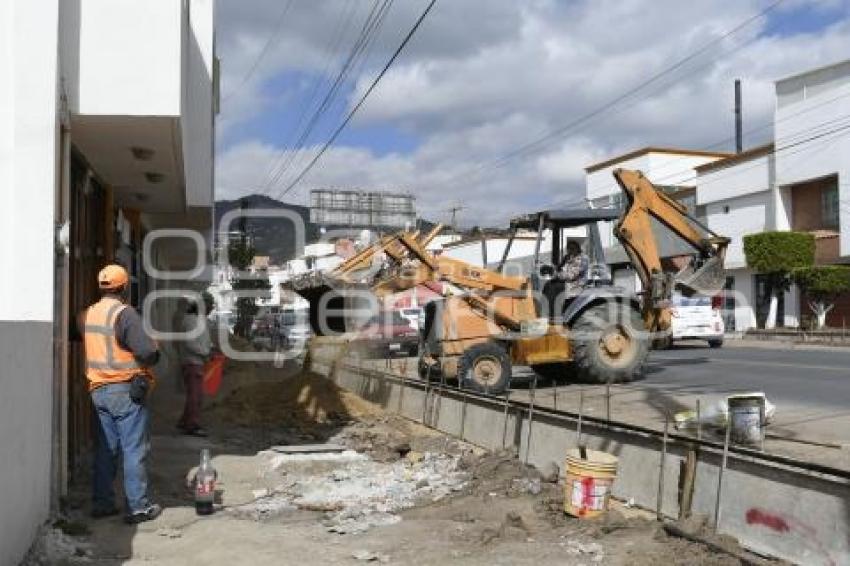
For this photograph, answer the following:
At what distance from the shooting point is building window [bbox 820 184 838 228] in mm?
36906

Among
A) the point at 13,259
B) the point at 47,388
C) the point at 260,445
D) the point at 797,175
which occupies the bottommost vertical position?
the point at 260,445

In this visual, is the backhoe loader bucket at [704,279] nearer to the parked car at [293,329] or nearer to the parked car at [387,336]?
the parked car at [387,336]

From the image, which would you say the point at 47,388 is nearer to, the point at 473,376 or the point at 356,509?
the point at 356,509

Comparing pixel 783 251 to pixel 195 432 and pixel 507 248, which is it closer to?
pixel 507 248

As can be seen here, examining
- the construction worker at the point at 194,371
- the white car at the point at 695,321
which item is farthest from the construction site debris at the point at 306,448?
the white car at the point at 695,321

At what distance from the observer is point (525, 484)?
849cm

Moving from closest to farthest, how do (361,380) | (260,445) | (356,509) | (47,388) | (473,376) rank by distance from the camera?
(47,388) < (356,509) < (260,445) < (473,376) < (361,380)

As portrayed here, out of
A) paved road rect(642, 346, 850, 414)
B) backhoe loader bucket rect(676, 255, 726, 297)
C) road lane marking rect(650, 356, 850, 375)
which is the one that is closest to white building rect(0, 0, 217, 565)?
backhoe loader bucket rect(676, 255, 726, 297)

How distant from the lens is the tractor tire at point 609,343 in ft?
51.1

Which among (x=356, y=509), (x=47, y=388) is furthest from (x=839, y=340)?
(x=47, y=388)

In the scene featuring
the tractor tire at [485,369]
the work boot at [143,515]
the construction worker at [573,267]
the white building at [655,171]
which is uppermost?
the white building at [655,171]

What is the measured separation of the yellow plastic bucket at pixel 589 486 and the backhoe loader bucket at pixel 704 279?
29.1 ft

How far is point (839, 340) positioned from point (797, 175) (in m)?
10.6

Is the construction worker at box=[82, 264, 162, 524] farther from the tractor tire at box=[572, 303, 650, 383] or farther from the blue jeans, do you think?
the tractor tire at box=[572, 303, 650, 383]
